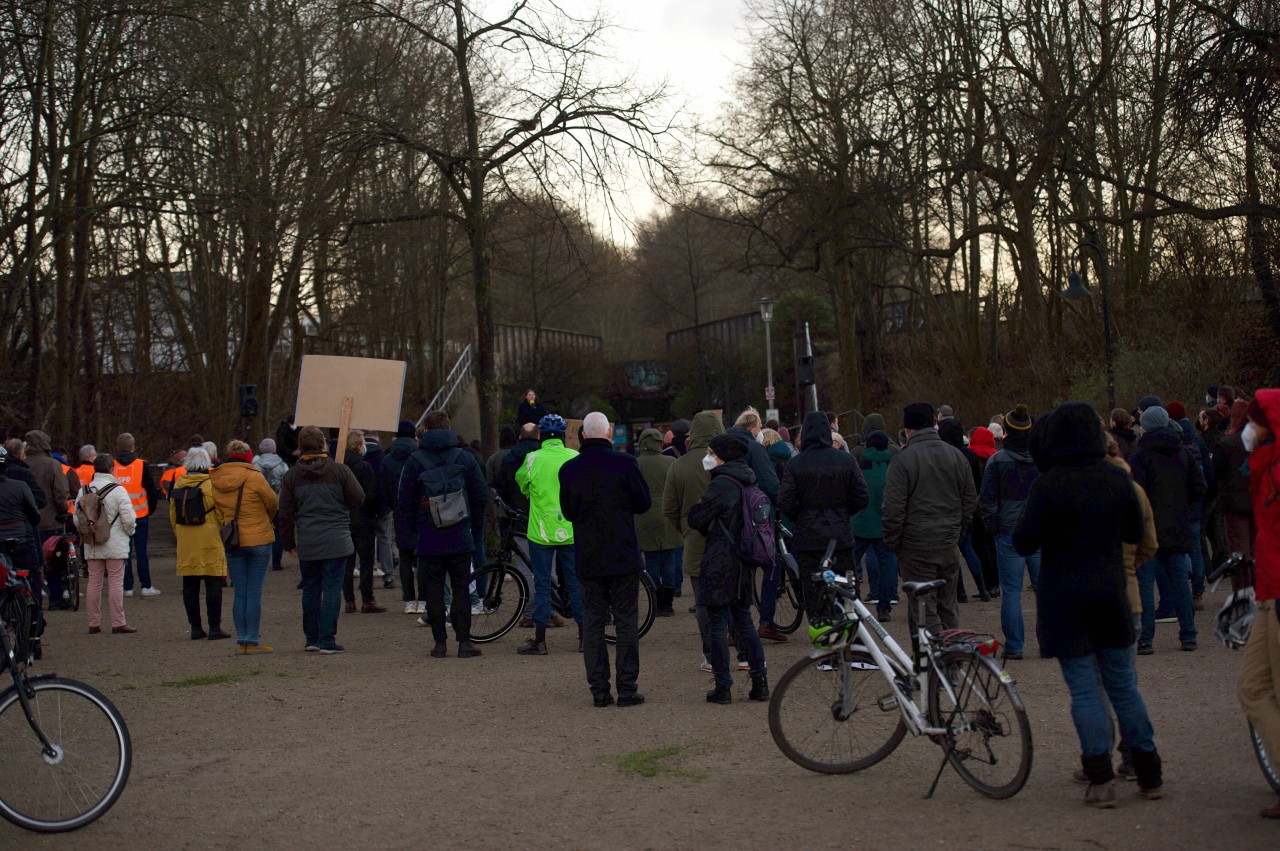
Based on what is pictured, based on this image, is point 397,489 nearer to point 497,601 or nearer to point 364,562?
point 364,562

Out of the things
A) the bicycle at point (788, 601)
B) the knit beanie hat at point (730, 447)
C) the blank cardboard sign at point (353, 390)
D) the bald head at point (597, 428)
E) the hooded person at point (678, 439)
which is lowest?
the bicycle at point (788, 601)

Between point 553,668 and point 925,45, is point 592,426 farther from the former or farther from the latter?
point 925,45

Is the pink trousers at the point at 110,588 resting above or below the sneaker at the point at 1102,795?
above

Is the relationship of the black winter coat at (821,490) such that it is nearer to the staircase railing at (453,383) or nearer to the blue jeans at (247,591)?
the blue jeans at (247,591)

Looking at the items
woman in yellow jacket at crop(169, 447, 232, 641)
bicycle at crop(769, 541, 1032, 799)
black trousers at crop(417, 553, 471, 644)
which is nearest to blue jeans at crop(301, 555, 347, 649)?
black trousers at crop(417, 553, 471, 644)

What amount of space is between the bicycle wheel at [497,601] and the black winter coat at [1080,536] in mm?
6780

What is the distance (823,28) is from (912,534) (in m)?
25.1

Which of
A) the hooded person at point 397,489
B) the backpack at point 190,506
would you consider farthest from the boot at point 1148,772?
the backpack at point 190,506

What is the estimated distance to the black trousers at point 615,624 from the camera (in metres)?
9.22

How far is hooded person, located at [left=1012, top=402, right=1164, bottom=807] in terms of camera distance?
6.05m

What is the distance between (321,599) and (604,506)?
3.91 metres

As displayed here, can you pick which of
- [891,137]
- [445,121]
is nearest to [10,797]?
[445,121]

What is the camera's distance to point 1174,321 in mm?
26031

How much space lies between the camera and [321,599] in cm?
1216
